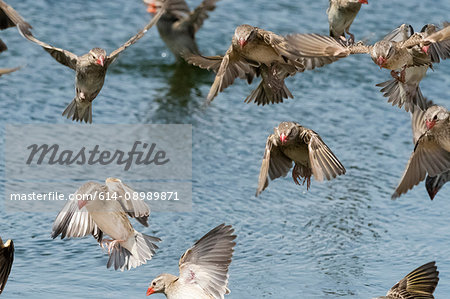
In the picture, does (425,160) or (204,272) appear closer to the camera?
(204,272)

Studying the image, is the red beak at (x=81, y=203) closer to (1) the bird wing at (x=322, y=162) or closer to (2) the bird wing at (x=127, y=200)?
(2) the bird wing at (x=127, y=200)

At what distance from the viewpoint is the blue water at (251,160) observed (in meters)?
8.34

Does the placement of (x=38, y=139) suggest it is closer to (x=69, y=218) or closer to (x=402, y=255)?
(x=69, y=218)

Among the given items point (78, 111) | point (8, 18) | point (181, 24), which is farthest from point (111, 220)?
point (181, 24)

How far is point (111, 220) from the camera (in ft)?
25.5

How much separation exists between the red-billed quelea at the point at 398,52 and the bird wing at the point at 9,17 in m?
2.87

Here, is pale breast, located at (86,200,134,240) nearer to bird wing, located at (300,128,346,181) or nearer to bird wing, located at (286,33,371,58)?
bird wing, located at (300,128,346,181)

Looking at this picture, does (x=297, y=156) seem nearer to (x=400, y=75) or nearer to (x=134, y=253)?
(x=400, y=75)

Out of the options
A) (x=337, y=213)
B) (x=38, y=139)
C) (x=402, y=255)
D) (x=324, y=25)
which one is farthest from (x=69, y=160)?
(x=324, y=25)

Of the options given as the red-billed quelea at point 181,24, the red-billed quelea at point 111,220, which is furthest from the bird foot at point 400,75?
the red-billed quelea at point 181,24

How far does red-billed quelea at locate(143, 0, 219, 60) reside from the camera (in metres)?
13.4

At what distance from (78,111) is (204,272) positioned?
2667 mm

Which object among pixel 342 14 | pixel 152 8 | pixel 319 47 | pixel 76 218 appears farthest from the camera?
pixel 152 8

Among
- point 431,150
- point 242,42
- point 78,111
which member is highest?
point 242,42
